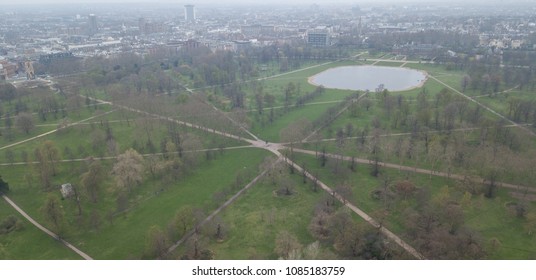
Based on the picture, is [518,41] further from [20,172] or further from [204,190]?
[20,172]

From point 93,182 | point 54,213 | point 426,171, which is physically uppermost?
point 93,182

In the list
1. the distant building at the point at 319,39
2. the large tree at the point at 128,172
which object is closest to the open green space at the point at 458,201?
the large tree at the point at 128,172

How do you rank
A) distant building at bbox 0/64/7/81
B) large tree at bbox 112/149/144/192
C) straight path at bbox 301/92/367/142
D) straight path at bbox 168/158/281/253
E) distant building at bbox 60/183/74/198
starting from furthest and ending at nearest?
distant building at bbox 0/64/7/81, straight path at bbox 301/92/367/142, large tree at bbox 112/149/144/192, distant building at bbox 60/183/74/198, straight path at bbox 168/158/281/253

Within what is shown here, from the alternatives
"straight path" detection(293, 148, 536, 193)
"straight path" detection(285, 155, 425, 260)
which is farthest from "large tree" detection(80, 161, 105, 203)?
"straight path" detection(293, 148, 536, 193)

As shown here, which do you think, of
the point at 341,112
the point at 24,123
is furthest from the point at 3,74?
the point at 341,112

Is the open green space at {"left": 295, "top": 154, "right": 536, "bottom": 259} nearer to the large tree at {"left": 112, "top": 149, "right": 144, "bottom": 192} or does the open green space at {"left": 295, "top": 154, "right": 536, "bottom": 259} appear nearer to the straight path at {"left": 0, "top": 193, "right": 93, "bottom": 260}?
the large tree at {"left": 112, "top": 149, "right": 144, "bottom": 192}

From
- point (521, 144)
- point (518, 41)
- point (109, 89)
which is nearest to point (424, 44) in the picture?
point (518, 41)

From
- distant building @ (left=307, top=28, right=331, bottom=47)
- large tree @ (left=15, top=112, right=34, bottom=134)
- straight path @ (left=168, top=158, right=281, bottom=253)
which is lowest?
straight path @ (left=168, top=158, right=281, bottom=253)

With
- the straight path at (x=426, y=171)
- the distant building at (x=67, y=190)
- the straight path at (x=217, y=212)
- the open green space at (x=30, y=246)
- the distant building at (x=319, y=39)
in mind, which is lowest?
the open green space at (x=30, y=246)

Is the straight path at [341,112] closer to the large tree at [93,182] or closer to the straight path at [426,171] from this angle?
the straight path at [426,171]

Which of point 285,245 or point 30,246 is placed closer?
point 285,245

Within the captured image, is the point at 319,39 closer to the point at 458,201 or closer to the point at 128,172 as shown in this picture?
the point at 128,172
